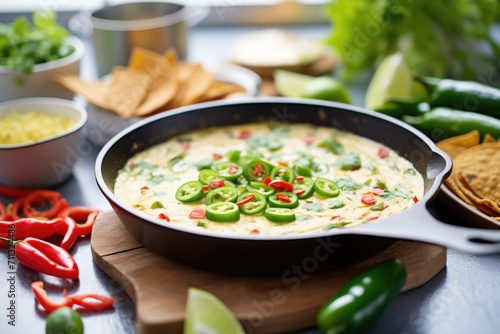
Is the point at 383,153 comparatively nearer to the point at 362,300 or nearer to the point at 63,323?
the point at 362,300

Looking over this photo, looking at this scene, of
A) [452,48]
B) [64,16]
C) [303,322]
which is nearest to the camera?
[303,322]

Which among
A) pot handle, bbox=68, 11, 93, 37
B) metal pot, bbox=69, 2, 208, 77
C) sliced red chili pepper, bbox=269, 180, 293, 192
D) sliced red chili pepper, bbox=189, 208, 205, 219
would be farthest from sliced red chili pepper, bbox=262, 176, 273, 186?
pot handle, bbox=68, 11, 93, 37

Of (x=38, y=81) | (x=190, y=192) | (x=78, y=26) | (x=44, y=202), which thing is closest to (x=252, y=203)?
(x=190, y=192)

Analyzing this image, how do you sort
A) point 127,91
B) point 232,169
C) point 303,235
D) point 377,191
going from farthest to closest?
point 127,91, point 232,169, point 377,191, point 303,235

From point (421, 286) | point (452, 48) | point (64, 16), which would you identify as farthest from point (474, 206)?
point (64, 16)

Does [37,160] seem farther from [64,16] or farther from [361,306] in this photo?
[64,16]

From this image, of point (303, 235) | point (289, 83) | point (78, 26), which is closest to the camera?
point (303, 235)

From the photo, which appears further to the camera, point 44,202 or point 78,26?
point 78,26
